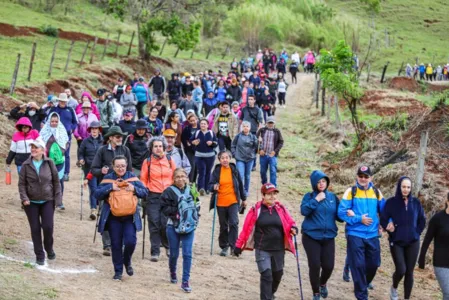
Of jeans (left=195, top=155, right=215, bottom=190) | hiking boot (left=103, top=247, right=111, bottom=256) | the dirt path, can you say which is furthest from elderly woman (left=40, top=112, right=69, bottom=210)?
jeans (left=195, top=155, right=215, bottom=190)

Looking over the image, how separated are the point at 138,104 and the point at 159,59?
18381 millimetres

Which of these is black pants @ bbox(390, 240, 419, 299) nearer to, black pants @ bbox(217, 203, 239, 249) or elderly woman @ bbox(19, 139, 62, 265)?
black pants @ bbox(217, 203, 239, 249)

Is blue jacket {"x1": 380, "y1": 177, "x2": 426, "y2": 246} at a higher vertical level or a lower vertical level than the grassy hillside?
lower

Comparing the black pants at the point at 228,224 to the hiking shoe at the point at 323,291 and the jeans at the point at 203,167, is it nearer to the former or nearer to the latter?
the hiking shoe at the point at 323,291

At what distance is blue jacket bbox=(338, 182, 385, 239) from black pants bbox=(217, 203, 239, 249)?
2504mm

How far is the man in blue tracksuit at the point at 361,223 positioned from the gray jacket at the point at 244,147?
5526mm

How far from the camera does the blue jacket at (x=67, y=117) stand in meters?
15.8

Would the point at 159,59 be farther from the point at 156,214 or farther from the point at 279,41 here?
the point at 156,214

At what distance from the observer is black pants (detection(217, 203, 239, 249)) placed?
39.7ft

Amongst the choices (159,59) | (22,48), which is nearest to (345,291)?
(22,48)

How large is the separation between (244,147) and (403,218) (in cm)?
571

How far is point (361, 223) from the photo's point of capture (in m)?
9.97

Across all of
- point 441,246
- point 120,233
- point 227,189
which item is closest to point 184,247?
point 120,233

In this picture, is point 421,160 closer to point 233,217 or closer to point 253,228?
point 233,217
